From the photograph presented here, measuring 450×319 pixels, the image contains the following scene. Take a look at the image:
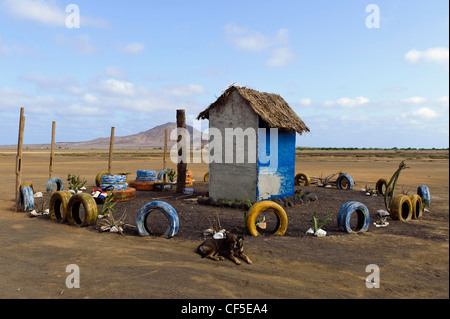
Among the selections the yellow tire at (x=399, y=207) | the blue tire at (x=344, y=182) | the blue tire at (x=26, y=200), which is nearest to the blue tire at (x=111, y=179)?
the blue tire at (x=26, y=200)

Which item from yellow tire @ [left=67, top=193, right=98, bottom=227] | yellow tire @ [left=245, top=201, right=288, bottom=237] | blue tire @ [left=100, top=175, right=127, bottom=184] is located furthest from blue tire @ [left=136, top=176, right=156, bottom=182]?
yellow tire @ [left=245, top=201, right=288, bottom=237]

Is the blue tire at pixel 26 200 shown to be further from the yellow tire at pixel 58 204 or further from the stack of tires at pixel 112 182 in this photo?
the stack of tires at pixel 112 182

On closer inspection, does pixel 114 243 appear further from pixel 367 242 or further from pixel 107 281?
pixel 367 242

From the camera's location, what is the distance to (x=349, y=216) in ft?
29.6

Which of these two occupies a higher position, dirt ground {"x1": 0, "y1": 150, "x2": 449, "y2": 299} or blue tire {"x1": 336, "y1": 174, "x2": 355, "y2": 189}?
blue tire {"x1": 336, "y1": 174, "x2": 355, "y2": 189}

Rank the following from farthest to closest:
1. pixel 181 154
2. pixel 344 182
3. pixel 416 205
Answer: pixel 344 182 → pixel 181 154 → pixel 416 205

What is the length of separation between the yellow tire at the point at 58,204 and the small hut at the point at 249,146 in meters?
5.41

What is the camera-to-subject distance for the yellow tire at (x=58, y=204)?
10309 millimetres

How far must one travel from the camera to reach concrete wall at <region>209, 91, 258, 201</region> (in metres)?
12.6

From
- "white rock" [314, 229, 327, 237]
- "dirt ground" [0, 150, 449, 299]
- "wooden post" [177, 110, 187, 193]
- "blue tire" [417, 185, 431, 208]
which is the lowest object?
"dirt ground" [0, 150, 449, 299]

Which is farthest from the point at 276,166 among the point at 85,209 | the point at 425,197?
the point at 85,209

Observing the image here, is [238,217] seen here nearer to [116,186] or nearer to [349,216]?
[349,216]

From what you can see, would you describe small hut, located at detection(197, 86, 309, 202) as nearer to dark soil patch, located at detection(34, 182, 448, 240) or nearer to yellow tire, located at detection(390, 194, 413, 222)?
dark soil patch, located at detection(34, 182, 448, 240)

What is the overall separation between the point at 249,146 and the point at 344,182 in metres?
8.89
